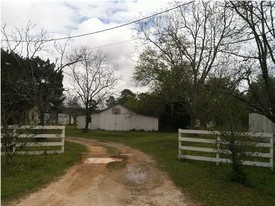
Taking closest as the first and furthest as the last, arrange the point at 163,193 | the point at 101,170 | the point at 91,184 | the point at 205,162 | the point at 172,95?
the point at 163,193, the point at 91,184, the point at 101,170, the point at 205,162, the point at 172,95

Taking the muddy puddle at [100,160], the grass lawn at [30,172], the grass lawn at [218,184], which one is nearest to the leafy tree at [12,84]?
the muddy puddle at [100,160]

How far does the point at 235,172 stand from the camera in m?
11.3

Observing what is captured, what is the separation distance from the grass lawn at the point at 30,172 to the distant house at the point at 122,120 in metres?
33.8

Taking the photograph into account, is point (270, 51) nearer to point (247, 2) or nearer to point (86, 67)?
point (247, 2)

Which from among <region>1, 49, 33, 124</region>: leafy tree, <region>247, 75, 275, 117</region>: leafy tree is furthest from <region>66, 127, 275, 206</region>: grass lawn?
<region>1, 49, 33, 124</region>: leafy tree

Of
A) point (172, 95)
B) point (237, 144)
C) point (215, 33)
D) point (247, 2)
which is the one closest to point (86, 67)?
point (172, 95)

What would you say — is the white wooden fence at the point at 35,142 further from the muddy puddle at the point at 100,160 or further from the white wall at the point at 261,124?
the white wall at the point at 261,124

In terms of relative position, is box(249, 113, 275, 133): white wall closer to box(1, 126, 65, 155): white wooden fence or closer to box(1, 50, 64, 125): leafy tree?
box(1, 126, 65, 155): white wooden fence

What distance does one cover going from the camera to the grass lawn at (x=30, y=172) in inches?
354

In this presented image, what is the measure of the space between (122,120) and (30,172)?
38.3 meters

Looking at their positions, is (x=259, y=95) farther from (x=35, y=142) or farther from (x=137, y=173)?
(x=35, y=142)

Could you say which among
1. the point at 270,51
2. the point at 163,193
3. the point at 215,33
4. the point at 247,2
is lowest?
the point at 163,193

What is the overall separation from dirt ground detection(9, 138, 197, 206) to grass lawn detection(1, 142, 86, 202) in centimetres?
34

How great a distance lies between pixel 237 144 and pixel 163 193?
342 centimetres
